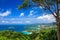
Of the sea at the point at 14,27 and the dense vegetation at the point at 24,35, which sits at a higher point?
the sea at the point at 14,27

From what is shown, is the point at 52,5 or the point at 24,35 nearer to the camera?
the point at 52,5

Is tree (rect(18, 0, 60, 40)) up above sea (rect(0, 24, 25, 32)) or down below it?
above

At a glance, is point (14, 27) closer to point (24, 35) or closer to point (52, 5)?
point (24, 35)

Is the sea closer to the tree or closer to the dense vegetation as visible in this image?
the dense vegetation

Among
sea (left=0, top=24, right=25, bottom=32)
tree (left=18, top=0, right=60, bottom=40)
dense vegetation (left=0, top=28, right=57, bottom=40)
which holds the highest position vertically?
tree (left=18, top=0, right=60, bottom=40)

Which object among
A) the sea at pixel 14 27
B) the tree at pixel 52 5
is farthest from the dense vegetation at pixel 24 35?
the tree at pixel 52 5

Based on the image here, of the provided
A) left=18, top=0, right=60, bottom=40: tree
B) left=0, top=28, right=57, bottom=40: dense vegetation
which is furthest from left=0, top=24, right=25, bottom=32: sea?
left=18, top=0, right=60, bottom=40: tree

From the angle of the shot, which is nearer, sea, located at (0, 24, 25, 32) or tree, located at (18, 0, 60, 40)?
tree, located at (18, 0, 60, 40)

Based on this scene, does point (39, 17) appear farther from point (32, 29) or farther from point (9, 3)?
point (9, 3)

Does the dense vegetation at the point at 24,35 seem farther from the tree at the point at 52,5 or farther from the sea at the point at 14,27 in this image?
the tree at the point at 52,5

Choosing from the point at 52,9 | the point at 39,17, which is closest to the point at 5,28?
the point at 39,17

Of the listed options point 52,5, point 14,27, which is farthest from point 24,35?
point 52,5
